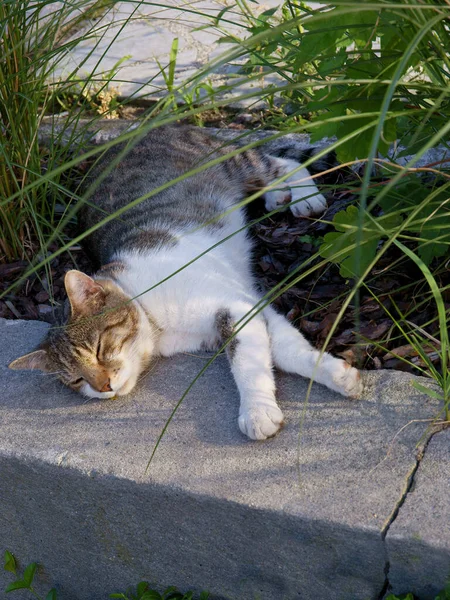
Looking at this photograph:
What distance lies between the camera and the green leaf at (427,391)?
194 centimetres

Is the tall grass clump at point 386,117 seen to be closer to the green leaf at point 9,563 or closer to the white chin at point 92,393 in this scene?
the white chin at point 92,393

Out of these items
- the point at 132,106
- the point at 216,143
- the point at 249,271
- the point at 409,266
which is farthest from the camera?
the point at 132,106

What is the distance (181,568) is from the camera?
2.11m

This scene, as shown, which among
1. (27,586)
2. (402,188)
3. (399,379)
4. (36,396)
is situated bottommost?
(27,586)

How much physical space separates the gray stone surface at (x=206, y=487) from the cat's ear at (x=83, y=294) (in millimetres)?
302

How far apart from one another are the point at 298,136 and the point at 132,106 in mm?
1026

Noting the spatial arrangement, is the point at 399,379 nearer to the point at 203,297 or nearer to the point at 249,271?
the point at 203,297

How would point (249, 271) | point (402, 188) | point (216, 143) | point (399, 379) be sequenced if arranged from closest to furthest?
point (399, 379)
point (402, 188)
point (249, 271)
point (216, 143)

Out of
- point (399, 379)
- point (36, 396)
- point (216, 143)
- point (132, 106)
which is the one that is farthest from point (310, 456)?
point (132, 106)

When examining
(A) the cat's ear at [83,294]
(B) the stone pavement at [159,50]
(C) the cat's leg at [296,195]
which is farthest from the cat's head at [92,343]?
(B) the stone pavement at [159,50]

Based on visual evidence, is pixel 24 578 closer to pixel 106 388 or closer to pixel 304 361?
pixel 106 388

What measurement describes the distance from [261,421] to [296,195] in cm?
139

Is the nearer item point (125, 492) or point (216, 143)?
point (125, 492)

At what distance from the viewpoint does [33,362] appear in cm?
246
